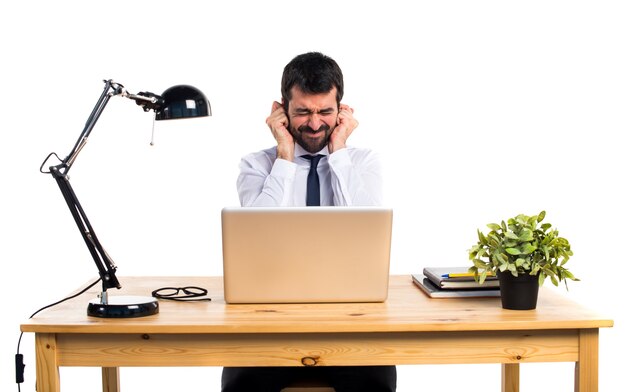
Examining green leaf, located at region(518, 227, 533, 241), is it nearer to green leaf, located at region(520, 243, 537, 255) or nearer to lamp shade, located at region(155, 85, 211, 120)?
green leaf, located at region(520, 243, 537, 255)

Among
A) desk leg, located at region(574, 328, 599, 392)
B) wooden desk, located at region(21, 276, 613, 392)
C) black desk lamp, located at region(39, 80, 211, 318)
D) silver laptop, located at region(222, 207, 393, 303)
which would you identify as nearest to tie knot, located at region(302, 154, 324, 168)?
black desk lamp, located at region(39, 80, 211, 318)

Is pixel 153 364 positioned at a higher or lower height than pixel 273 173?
lower

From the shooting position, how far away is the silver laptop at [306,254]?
101 inches

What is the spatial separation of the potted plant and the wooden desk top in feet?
0.19

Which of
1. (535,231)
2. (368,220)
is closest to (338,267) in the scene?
(368,220)

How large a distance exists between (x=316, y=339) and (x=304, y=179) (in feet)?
4.37

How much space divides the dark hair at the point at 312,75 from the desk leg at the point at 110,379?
1320mm

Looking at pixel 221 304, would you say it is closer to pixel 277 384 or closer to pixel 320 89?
pixel 277 384

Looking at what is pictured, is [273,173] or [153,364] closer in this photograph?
[153,364]

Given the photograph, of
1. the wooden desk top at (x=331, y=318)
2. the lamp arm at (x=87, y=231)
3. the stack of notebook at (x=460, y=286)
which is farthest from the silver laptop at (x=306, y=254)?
the lamp arm at (x=87, y=231)

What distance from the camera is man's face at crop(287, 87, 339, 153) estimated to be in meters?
3.51

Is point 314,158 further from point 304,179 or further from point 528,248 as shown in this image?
point 528,248

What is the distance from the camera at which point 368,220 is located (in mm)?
2566

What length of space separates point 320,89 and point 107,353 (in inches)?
59.6
